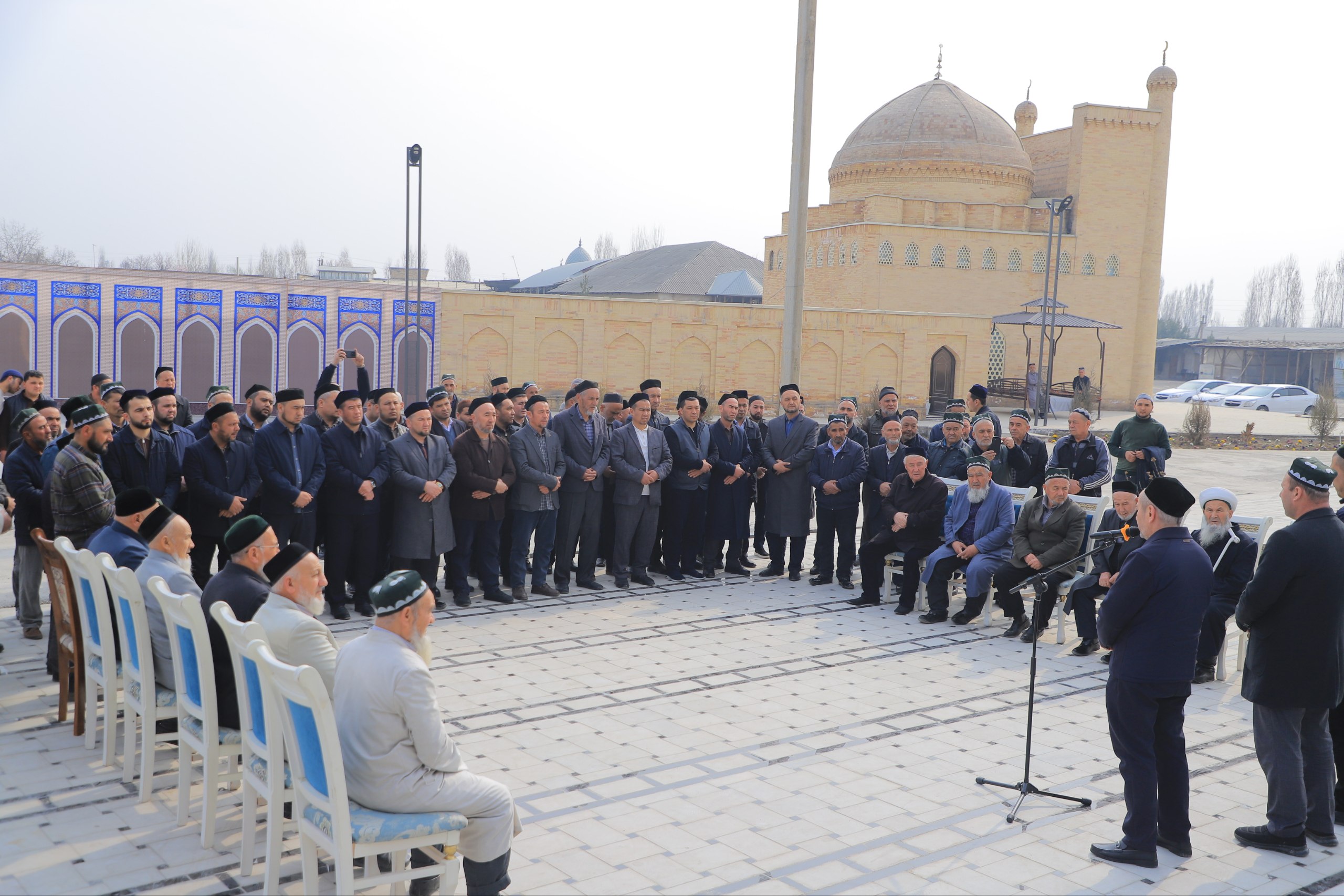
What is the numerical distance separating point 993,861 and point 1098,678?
3.03 m

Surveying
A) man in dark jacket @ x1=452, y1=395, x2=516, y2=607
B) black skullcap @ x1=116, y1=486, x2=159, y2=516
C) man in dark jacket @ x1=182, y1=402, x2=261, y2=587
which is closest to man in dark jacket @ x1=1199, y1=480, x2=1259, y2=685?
man in dark jacket @ x1=452, y1=395, x2=516, y2=607

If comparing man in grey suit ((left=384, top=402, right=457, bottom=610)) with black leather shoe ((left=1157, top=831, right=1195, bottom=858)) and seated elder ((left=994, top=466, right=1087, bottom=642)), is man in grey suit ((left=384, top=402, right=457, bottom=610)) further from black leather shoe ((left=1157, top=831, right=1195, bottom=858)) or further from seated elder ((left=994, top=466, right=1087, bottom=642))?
black leather shoe ((left=1157, top=831, right=1195, bottom=858))

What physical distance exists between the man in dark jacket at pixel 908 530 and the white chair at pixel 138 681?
5.64 metres

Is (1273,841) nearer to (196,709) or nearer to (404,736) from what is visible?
(404,736)

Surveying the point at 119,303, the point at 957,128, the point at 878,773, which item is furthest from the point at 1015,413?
the point at 957,128

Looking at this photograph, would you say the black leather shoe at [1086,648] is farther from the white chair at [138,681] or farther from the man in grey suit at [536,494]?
the white chair at [138,681]

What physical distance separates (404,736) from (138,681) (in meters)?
1.93

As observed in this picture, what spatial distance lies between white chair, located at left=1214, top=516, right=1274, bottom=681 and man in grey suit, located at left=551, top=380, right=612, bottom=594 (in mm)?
4774

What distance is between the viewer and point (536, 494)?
865cm

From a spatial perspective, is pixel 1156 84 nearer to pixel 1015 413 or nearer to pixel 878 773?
pixel 1015 413

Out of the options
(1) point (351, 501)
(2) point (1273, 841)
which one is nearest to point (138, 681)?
Answer: (1) point (351, 501)

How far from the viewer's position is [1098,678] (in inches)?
270

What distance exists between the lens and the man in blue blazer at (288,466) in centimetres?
750

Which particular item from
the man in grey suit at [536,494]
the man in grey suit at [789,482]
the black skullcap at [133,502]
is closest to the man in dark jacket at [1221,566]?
the man in grey suit at [789,482]
